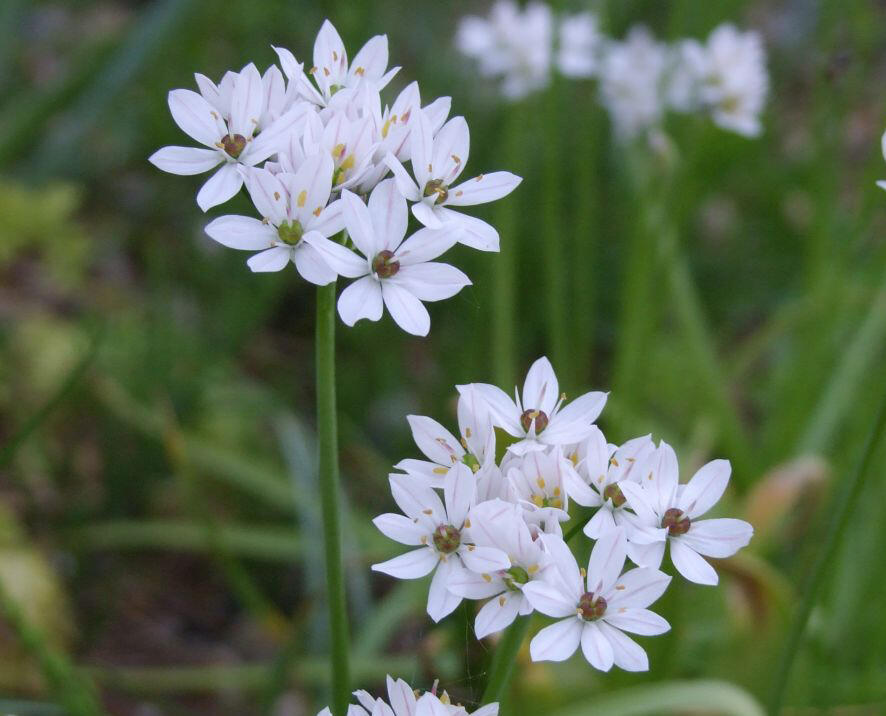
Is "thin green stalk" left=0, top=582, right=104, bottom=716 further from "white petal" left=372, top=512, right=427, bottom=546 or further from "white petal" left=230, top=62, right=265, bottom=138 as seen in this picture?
"white petal" left=230, top=62, right=265, bottom=138

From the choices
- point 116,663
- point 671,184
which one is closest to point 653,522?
point 671,184

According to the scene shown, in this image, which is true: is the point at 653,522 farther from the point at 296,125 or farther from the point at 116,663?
the point at 116,663

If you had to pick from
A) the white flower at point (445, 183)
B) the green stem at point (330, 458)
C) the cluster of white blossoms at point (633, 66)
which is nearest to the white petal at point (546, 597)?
the green stem at point (330, 458)

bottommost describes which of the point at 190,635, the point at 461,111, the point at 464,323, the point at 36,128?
the point at 190,635

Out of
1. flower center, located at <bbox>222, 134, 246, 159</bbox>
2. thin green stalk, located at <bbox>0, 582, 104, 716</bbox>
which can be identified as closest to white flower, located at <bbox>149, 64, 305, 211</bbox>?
flower center, located at <bbox>222, 134, 246, 159</bbox>

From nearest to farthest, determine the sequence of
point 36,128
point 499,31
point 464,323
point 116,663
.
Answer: point 116,663
point 499,31
point 36,128
point 464,323

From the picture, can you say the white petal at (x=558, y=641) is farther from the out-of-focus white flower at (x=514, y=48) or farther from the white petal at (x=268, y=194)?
the out-of-focus white flower at (x=514, y=48)

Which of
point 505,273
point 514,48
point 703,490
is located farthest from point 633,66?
point 703,490
